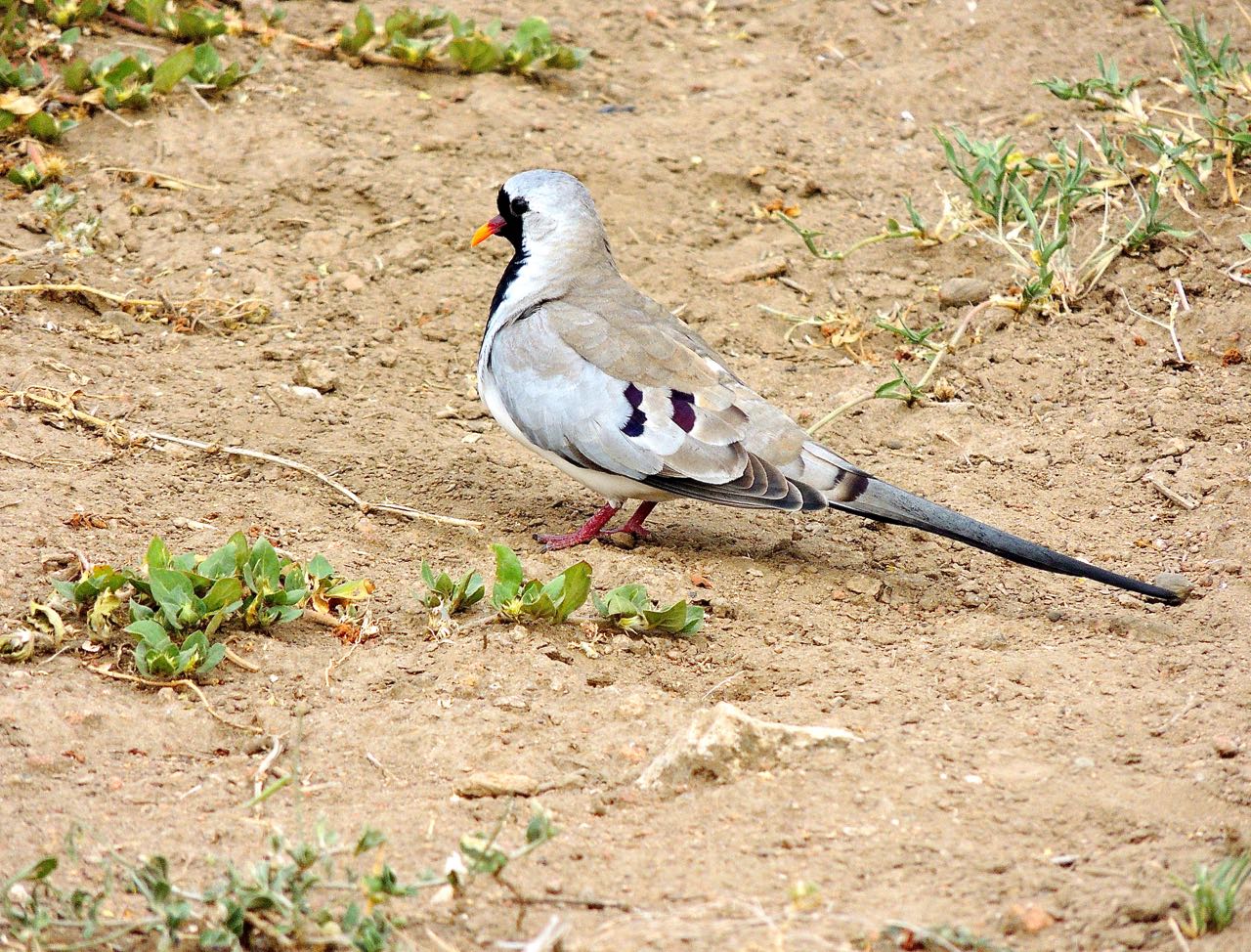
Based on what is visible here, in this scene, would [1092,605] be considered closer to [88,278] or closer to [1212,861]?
[1212,861]

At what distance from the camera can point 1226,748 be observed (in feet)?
10.4

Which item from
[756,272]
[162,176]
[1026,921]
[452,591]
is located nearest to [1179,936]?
[1026,921]

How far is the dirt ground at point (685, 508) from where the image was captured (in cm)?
292

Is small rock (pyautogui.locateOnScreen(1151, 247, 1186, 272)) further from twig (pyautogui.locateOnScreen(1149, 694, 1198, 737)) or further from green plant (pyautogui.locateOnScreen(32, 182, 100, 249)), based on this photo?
green plant (pyautogui.locateOnScreen(32, 182, 100, 249))

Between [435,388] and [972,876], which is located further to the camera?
[435,388]

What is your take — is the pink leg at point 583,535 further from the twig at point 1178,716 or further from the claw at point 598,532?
the twig at point 1178,716

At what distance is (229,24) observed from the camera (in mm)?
7086

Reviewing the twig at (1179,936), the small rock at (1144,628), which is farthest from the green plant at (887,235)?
the twig at (1179,936)

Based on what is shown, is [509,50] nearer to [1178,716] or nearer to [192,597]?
Answer: [192,597]

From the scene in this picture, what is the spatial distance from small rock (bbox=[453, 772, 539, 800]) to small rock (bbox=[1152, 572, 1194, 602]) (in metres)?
2.07

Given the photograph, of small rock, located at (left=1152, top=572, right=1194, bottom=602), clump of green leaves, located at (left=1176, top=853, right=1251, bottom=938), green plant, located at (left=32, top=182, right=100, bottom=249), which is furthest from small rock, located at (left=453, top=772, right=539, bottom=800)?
green plant, located at (left=32, top=182, right=100, bottom=249)

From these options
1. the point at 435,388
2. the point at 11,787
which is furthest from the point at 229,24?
the point at 11,787

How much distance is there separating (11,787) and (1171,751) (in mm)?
2621

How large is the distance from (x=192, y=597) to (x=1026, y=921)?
2.25m
